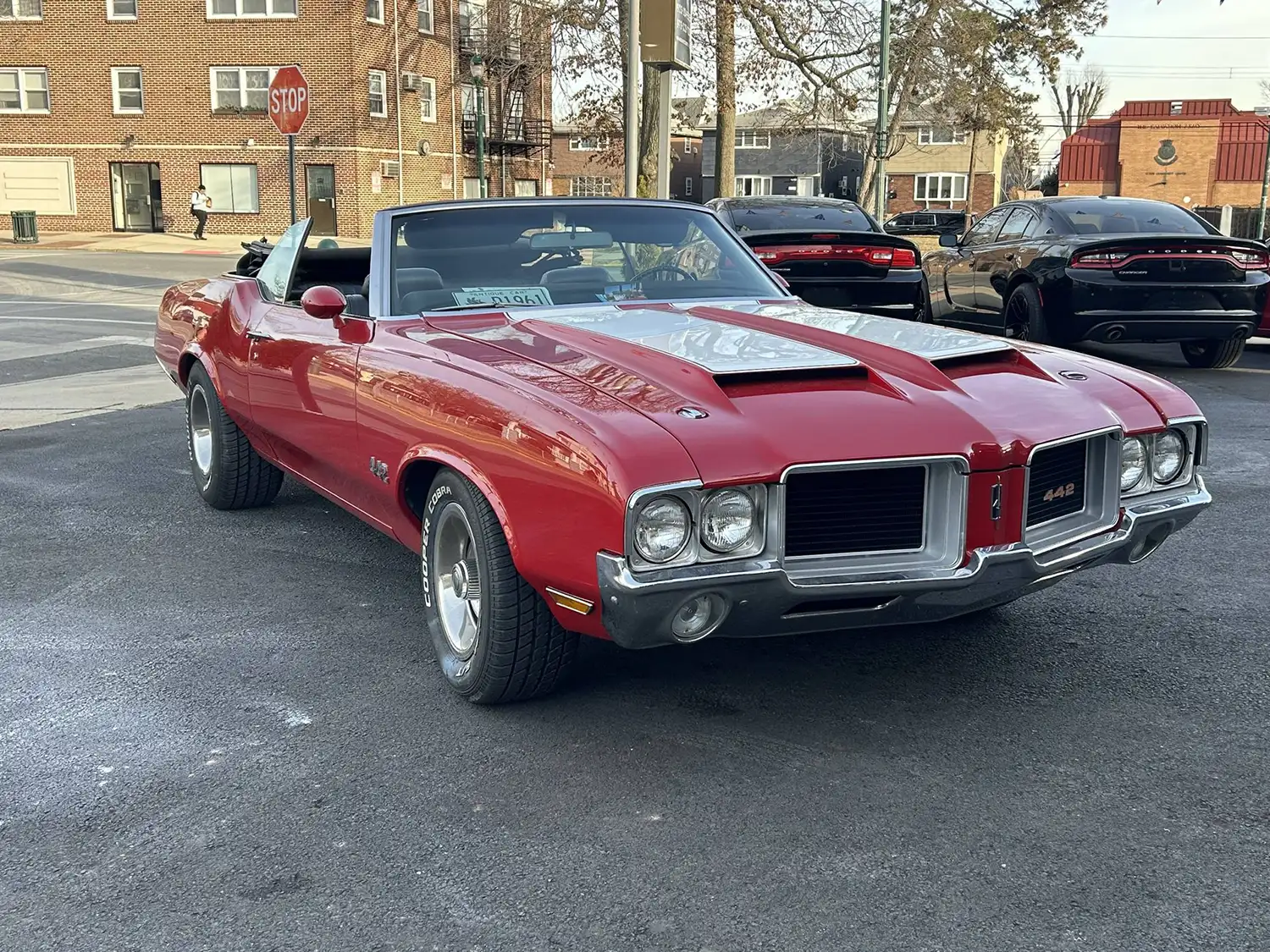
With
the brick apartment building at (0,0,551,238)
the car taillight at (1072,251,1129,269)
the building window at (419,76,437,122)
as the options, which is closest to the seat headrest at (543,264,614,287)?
the car taillight at (1072,251,1129,269)

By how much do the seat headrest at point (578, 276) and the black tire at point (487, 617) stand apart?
120 cm

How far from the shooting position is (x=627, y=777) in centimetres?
334

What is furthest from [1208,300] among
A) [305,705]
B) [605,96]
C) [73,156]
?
[73,156]

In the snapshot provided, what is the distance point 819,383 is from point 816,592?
63 cm

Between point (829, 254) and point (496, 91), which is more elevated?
point (496, 91)

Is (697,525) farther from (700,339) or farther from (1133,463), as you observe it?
(1133,463)

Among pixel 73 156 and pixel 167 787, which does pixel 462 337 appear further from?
pixel 73 156

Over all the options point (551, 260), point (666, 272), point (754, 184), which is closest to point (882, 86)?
point (666, 272)

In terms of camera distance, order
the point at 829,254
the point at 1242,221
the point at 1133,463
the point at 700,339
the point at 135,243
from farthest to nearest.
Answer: the point at 1242,221
the point at 135,243
the point at 829,254
the point at 700,339
the point at 1133,463

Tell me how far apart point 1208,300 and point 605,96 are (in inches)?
735

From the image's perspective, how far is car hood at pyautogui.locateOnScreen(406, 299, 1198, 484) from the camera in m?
3.25

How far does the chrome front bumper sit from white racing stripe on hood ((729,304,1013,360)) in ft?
2.33

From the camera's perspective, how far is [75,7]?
40.7 metres

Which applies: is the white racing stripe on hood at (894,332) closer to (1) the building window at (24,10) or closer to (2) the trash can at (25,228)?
(2) the trash can at (25,228)
